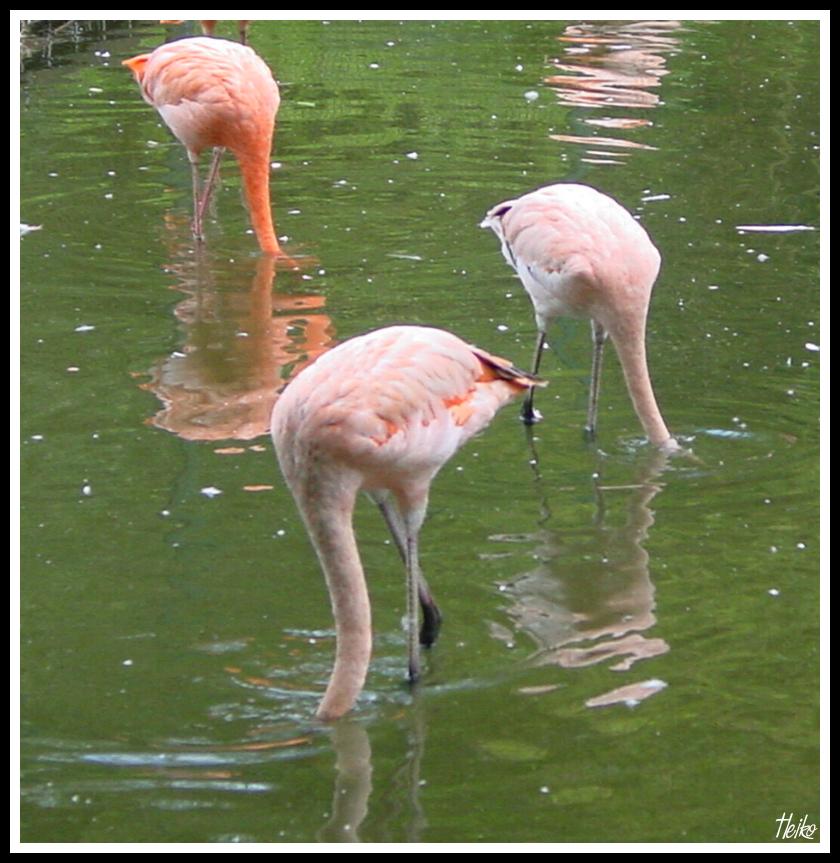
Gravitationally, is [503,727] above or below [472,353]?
below

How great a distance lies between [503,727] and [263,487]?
173 cm

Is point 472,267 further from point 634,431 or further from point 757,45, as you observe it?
point 757,45

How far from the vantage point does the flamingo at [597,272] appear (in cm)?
561

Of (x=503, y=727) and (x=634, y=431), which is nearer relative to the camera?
(x=503, y=727)

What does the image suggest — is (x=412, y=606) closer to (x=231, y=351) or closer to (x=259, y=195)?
(x=231, y=351)

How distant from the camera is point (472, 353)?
4.40m

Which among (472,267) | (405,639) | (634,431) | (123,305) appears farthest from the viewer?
(472,267)

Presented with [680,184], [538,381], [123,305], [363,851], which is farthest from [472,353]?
[680,184]

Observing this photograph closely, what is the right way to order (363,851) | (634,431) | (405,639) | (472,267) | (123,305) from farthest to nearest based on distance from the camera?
1. (472,267)
2. (123,305)
3. (634,431)
4. (405,639)
5. (363,851)

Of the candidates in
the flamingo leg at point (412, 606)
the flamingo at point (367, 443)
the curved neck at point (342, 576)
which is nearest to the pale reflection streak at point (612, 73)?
the flamingo at point (367, 443)

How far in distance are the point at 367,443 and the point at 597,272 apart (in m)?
2.00

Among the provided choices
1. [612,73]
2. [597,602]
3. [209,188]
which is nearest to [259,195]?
[209,188]

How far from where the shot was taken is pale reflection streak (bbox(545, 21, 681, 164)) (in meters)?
9.93

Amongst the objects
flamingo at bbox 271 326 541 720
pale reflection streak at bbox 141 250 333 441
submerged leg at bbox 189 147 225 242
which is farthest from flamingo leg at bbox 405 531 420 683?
submerged leg at bbox 189 147 225 242
